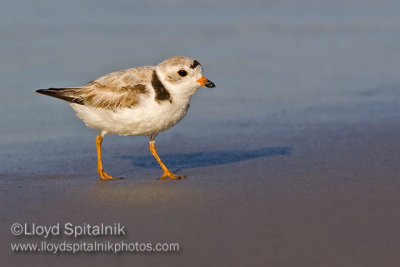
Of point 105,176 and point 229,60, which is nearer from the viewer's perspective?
point 105,176

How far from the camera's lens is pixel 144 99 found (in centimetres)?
768

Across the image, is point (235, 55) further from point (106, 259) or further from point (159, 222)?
point (106, 259)

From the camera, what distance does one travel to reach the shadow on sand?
27.0 feet

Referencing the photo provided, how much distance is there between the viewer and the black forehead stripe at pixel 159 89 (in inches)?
302

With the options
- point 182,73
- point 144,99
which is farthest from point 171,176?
point 182,73

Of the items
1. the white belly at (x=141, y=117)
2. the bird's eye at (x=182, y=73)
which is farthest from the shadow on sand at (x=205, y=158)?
the bird's eye at (x=182, y=73)

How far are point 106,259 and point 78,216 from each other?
1086mm

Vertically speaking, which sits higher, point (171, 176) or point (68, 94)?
point (68, 94)

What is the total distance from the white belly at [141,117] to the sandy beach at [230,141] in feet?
1.60

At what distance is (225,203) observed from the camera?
618 centimetres

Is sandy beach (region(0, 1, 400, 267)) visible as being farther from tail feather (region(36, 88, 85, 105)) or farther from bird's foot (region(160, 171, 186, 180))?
tail feather (region(36, 88, 85, 105))

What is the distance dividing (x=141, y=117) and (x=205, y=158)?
1.11 metres

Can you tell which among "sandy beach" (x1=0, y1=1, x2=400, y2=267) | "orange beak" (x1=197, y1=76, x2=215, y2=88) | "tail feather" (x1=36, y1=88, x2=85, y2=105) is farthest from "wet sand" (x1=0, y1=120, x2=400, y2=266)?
"orange beak" (x1=197, y1=76, x2=215, y2=88)

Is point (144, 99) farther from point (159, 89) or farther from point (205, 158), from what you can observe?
point (205, 158)
